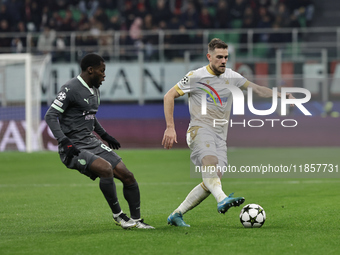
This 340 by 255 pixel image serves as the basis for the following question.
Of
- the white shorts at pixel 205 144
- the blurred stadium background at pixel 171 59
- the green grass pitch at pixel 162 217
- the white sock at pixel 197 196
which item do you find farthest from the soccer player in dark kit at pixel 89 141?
the blurred stadium background at pixel 171 59

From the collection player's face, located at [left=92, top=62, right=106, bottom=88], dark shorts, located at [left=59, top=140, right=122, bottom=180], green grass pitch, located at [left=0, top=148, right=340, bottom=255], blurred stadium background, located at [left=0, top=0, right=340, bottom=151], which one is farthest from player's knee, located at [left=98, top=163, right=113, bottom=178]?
blurred stadium background, located at [left=0, top=0, right=340, bottom=151]

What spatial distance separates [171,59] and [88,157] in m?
14.7

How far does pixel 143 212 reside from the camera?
8281 mm

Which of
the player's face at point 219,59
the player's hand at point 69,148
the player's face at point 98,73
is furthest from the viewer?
the player's face at point 98,73

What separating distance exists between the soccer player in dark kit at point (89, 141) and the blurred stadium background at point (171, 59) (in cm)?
1130

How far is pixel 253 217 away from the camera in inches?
264

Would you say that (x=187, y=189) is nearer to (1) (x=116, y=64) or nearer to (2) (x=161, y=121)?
(2) (x=161, y=121)

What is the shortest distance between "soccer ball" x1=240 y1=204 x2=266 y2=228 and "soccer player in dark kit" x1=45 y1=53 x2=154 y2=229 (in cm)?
102

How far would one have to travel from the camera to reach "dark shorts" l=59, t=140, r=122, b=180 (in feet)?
21.8

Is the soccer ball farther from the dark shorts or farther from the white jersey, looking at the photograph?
the dark shorts

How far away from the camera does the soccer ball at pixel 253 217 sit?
671cm

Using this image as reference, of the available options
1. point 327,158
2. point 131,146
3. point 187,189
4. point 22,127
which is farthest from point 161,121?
point 187,189

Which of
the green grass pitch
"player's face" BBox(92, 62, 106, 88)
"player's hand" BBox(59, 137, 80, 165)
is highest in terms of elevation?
"player's face" BBox(92, 62, 106, 88)

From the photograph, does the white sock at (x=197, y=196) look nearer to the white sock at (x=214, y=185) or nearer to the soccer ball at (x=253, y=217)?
the white sock at (x=214, y=185)
